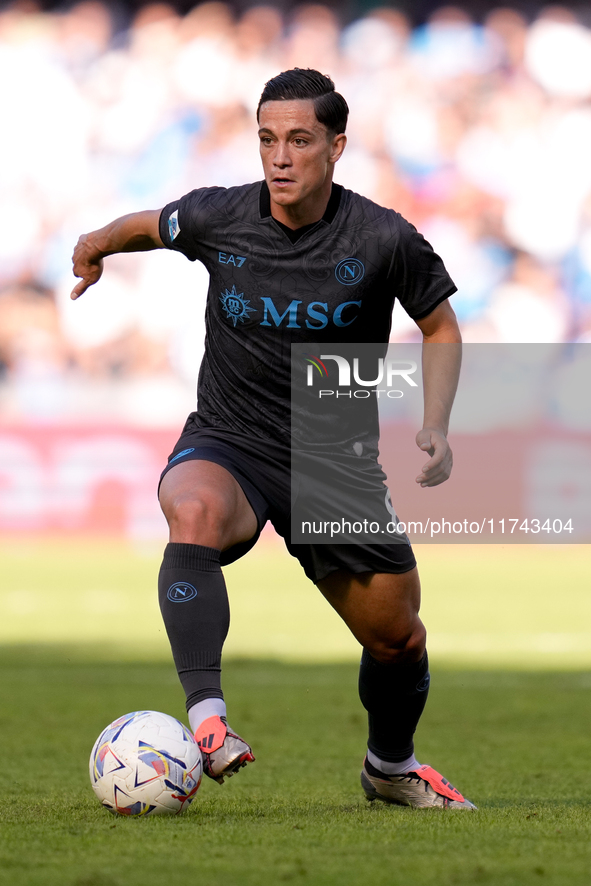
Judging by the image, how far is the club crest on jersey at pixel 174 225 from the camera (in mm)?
3877

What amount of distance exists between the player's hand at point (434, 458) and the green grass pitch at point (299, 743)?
0.92 m

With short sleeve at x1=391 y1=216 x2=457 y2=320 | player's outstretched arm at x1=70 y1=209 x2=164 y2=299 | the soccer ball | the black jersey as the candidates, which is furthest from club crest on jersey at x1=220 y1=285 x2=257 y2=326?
the soccer ball

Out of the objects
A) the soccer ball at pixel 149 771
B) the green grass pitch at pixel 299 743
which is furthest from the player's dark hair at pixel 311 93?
the green grass pitch at pixel 299 743

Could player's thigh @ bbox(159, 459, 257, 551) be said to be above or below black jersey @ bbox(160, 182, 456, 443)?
below

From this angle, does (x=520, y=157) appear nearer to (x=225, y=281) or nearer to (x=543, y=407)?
(x=543, y=407)

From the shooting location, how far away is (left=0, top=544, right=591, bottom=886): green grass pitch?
2.64 m

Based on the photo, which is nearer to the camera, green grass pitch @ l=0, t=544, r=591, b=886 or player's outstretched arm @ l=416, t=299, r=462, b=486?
green grass pitch @ l=0, t=544, r=591, b=886

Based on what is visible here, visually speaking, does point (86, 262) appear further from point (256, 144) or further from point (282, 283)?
point (256, 144)

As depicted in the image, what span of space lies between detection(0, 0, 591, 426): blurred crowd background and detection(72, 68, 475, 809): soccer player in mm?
13842

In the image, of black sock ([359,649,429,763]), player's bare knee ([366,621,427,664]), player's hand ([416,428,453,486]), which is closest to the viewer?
player's hand ([416,428,453,486])

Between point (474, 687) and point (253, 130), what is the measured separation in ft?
45.2

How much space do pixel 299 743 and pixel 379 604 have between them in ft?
5.47

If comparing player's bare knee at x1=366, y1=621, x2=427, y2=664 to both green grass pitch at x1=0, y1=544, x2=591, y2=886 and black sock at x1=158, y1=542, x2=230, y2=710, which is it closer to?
green grass pitch at x1=0, y1=544, x2=591, y2=886

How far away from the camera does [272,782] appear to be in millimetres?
4227
